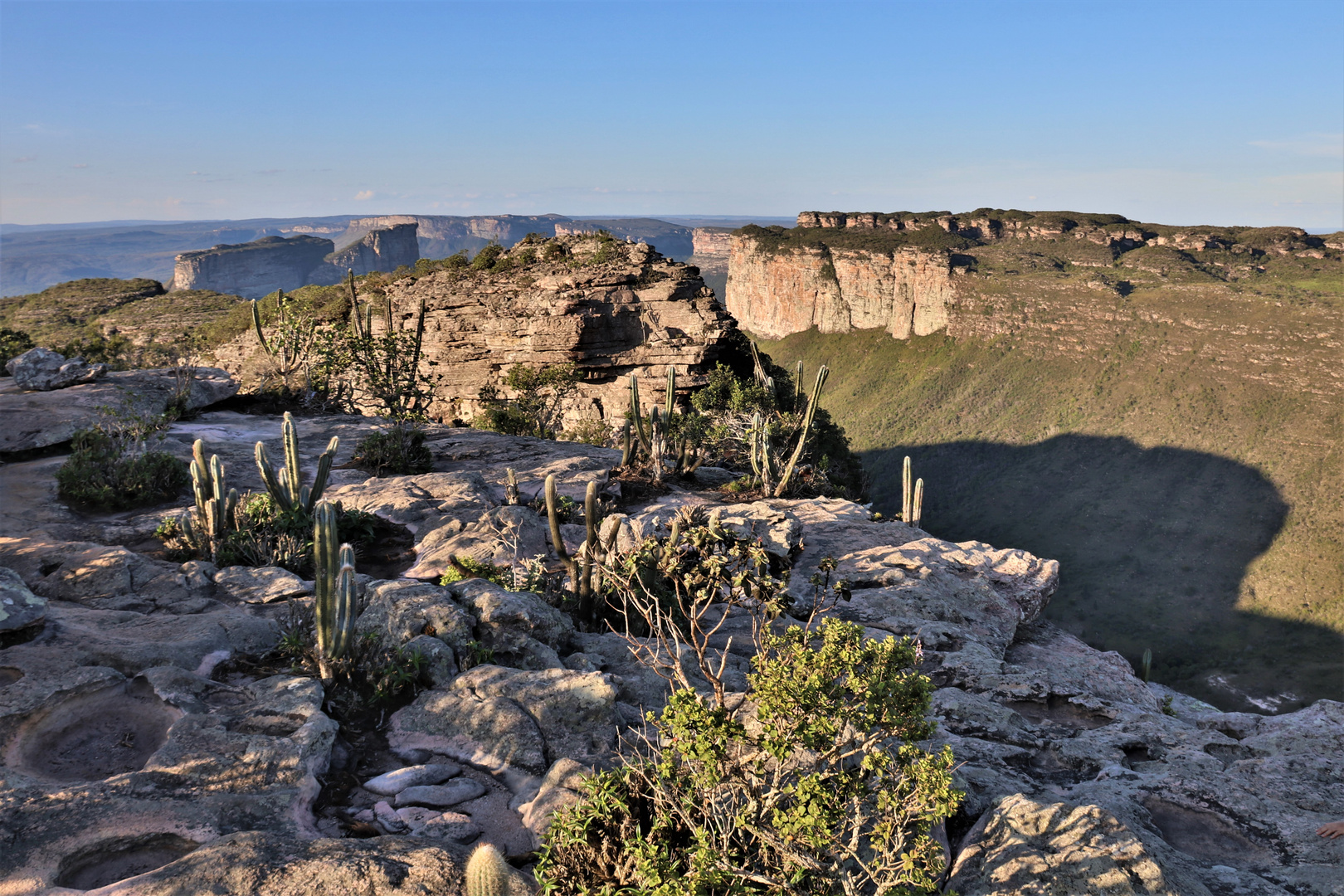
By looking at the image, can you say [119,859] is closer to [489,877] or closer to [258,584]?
[489,877]

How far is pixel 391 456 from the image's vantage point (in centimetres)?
Answer: 1925

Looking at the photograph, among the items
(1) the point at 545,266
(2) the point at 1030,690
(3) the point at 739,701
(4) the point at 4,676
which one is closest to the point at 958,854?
(3) the point at 739,701

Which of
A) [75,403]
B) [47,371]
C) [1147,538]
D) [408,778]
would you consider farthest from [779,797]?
[1147,538]

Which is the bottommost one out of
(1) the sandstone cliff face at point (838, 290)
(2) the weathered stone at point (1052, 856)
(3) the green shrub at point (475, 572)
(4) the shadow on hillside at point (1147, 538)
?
(4) the shadow on hillside at point (1147, 538)

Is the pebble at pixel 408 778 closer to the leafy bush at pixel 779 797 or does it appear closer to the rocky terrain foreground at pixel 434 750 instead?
the rocky terrain foreground at pixel 434 750

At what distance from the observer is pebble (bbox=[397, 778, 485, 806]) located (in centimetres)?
638

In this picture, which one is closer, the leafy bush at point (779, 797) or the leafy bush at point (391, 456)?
the leafy bush at point (779, 797)

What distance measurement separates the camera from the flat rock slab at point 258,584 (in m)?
10.2

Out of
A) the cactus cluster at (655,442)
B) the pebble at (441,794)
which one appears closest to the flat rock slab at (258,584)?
the pebble at (441,794)

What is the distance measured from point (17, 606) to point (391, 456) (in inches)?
454

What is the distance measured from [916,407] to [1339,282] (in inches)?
1749

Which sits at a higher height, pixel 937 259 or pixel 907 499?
pixel 937 259

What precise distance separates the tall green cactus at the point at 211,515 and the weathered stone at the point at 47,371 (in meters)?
11.9

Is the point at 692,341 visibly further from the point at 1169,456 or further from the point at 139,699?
the point at 1169,456
